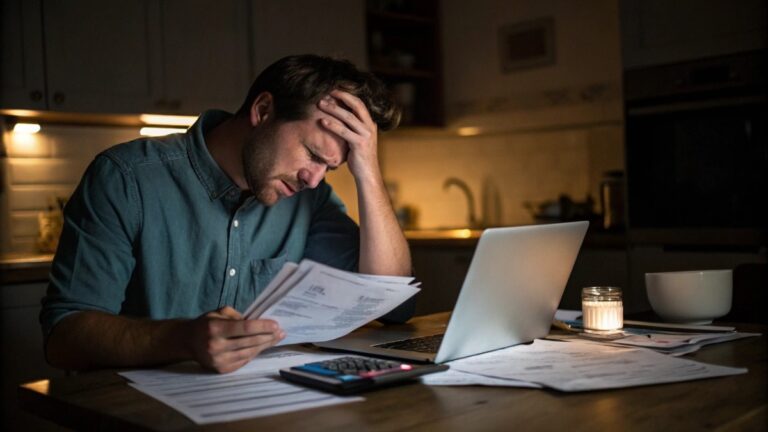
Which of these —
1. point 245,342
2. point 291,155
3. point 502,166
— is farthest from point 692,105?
point 245,342

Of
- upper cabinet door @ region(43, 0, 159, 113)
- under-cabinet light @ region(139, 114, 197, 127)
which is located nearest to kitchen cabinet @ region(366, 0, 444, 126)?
under-cabinet light @ region(139, 114, 197, 127)

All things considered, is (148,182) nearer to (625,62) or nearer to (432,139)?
(625,62)

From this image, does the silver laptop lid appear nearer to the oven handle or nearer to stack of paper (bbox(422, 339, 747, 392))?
stack of paper (bbox(422, 339, 747, 392))

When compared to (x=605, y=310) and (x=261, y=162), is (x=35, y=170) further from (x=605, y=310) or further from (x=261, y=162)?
(x=605, y=310)

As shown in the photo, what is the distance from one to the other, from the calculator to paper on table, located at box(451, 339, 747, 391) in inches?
3.8

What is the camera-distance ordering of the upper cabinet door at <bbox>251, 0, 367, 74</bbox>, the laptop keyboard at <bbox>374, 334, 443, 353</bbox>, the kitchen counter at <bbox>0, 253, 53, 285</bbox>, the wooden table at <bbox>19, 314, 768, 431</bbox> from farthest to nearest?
the upper cabinet door at <bbox>251, 0, 367, 74</bbox>, the kitchen counter at <bbox>0, 253, 53, 285</bbox>, the laptop keyboard at <bbox>374, 334, 443, 353</bbox>, the wooden table at <bbox>19, 314, 768, 431</bbox>

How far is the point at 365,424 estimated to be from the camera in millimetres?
821

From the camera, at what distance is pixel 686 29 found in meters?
2.84

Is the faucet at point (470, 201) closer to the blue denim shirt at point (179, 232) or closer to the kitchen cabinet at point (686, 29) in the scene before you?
the kitchen cabinet at point (686, 29)

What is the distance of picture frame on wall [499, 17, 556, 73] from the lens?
3.69 metres

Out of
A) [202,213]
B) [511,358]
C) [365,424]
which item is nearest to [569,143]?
[202,213]

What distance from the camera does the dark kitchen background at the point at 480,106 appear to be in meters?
2.74

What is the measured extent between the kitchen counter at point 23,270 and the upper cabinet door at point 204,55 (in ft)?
2.59

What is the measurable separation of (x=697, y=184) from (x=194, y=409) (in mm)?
2404
